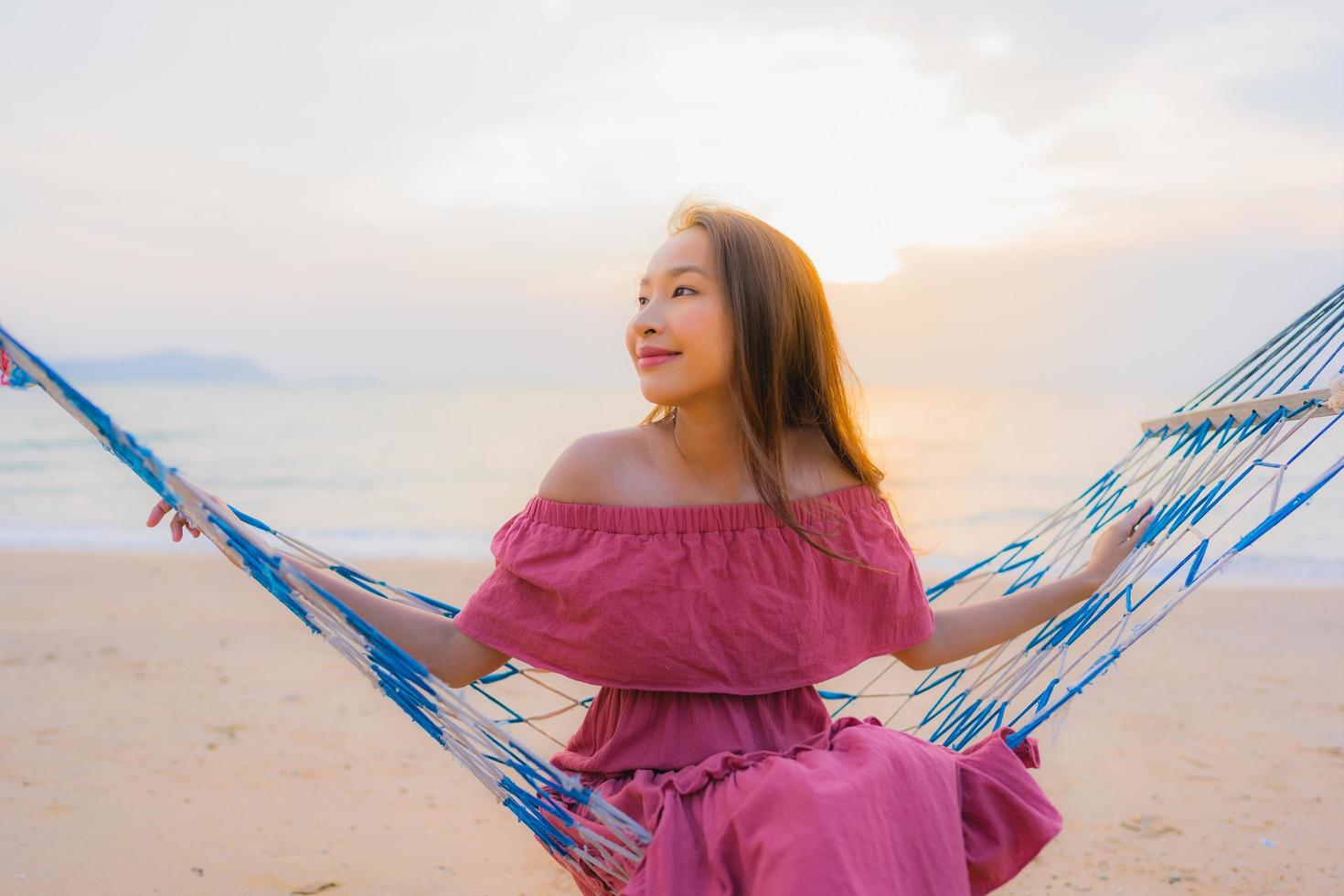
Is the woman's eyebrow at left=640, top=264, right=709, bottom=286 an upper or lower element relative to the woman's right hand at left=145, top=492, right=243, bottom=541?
upper

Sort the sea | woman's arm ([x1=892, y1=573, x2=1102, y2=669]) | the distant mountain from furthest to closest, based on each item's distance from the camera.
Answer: the distant mountain
the sea
woman's arm ([x1=892, y1=573, x2=1102, y2=669])

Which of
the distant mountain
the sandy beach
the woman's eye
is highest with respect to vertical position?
the distant mountain

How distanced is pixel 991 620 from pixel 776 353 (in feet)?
1.90

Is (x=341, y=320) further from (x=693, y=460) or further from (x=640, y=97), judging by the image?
(x=693, y=460)

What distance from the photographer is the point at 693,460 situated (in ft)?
5.39

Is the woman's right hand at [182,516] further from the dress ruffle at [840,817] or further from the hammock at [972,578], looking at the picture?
the dress ruffle at [840,817]

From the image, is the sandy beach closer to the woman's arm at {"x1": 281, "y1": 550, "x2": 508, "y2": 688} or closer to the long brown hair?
the long brown hair

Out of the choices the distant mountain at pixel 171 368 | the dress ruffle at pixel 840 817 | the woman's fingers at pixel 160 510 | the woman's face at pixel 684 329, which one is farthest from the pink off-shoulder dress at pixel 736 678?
the distant mountain at pixel 171 368

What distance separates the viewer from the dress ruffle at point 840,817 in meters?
1.17

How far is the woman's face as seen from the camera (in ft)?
5.16

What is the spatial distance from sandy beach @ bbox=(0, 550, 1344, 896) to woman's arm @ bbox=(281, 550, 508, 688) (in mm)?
893

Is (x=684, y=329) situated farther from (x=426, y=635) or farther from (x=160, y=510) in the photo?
(x=160, y=510)

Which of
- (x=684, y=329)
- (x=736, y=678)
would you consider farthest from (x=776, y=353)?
(x=736, y=678)

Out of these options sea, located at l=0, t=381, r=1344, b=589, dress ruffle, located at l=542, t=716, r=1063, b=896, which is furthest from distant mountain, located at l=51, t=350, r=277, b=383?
dress ruffle, located at l=542, t=716, r=1063, b=896
